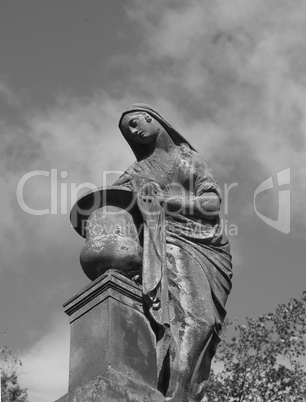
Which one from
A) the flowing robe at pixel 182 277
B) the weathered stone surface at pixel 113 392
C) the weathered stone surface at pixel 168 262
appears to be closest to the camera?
the weathered stone surface at pixel 113 392

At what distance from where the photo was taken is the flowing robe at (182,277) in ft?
21.9

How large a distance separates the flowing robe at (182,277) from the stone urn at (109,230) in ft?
0.42

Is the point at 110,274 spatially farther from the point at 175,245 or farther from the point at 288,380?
the point at 288,380

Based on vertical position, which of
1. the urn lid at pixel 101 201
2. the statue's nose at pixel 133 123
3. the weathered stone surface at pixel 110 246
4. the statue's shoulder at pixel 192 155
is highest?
the statue's nose at pixel 133 123

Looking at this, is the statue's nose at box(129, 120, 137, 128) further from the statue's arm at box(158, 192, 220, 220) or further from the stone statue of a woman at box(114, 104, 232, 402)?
the statue's arm at box(158, 192, 220, 220)

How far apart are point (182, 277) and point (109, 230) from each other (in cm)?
85

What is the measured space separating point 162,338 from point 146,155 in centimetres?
255

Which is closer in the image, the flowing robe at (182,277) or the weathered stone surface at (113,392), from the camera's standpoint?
the weathered stone surface at (113,392)

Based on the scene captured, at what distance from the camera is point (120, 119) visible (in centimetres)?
847

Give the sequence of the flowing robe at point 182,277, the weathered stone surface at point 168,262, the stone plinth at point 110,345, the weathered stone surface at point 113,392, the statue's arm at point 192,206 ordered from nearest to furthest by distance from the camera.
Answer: the weathered stone surface at point 113,392 < the stone plinth at point 110,345 < the weathered stone surface at point 168,262 < the flowing robe at point 182,277 < the statue's arm at point 192,206

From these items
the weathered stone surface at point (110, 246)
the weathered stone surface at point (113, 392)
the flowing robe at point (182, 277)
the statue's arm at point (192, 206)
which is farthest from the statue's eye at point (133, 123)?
the weathered stone surface at point (113, 392)

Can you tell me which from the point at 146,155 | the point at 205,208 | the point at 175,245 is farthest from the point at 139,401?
the point at 146,155

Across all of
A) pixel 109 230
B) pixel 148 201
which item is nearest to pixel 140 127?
pixel 148 201

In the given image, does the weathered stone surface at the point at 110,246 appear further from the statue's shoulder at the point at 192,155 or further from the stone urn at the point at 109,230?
the statue's shoulder at the point at 192,155
